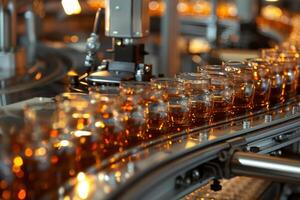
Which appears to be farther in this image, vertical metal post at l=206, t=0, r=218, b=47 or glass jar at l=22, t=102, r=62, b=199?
vertical metal post at l=206, t=0, r=218, b=47

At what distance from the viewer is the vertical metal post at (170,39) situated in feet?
15.4

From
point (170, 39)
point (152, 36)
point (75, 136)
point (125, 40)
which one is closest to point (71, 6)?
point (125, 40)

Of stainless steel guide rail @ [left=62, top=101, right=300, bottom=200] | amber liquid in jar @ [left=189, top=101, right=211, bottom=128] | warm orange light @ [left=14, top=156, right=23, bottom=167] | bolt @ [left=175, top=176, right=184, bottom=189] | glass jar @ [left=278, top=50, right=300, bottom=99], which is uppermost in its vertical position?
glass jar @ [left=278, top=50, right=300, bottom=99]

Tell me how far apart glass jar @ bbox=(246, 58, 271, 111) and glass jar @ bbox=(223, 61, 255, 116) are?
0.10 feet

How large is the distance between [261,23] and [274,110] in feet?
13.6

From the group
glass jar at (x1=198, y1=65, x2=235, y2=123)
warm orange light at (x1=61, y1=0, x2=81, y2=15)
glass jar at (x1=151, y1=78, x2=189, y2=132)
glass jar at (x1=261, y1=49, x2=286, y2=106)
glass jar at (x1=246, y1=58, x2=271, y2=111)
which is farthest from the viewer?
warm orange light at (x1=61, y1=0, x2=81, y2=15)

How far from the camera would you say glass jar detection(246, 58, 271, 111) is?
182 centimetres

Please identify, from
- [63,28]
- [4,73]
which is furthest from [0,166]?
[63,28]

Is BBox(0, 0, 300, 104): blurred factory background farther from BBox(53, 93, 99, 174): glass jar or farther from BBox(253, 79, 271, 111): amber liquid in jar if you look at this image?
BBox(53, 93, 99, 174): glass jar

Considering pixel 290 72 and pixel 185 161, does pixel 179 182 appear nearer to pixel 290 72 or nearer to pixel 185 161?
pixel 185 161

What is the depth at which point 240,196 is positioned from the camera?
198cm

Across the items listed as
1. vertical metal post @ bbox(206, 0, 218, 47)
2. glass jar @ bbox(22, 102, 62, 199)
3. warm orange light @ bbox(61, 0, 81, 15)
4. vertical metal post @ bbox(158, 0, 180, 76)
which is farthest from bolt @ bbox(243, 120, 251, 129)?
vertical metal post @ bbox(206, 0, 218, 47)

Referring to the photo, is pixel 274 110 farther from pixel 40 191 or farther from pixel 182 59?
pixel 182 59

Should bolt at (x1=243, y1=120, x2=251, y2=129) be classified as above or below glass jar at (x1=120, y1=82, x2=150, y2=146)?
below
